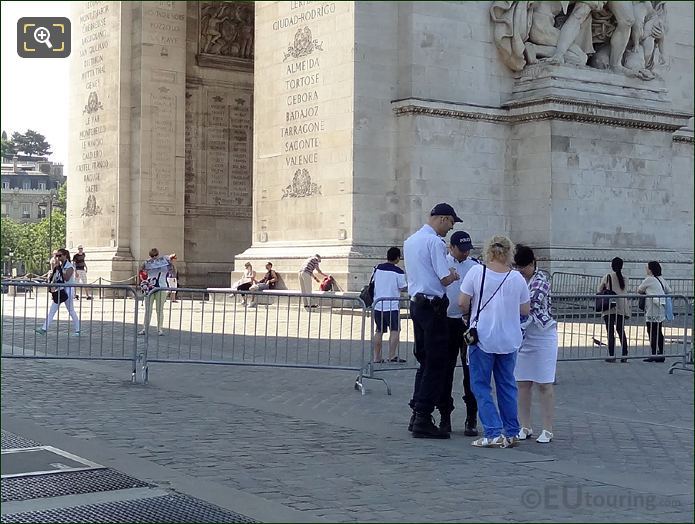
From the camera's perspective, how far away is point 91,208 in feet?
114

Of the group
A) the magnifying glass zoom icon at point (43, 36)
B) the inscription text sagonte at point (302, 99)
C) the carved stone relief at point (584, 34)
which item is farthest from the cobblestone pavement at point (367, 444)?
the carved stone relief at point (584, 34)

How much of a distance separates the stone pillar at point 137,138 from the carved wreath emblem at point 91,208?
30mm

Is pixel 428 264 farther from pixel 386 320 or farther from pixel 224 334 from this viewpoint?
pixel 224 334

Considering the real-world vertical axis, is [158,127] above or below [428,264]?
above

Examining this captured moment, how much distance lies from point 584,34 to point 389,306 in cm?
1491

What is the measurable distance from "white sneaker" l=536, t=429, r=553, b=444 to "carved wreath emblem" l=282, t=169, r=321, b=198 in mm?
16638

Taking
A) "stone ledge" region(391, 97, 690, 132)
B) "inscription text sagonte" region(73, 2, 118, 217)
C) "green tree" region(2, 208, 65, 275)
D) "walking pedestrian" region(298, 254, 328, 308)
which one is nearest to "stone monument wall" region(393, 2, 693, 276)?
"stone ledge" region(391, 97, 690, 132)

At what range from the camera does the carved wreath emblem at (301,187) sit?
85.8 feet

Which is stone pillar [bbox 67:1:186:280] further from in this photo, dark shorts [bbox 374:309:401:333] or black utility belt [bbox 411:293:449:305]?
black utility belt [bbox 411:293:449:305]

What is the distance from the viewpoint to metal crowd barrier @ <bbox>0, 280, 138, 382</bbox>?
47.8 ft

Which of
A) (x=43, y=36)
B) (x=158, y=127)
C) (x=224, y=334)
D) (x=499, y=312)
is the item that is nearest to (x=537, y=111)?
(x=158, y=127)

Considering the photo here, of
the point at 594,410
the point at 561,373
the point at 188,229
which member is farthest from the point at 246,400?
the point at 188,229

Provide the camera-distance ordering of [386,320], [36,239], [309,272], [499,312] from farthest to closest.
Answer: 1. [36,239]
2. [309,272]
3. [386,320]
4. [499,312]

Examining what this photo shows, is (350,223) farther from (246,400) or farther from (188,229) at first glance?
(246,400)
